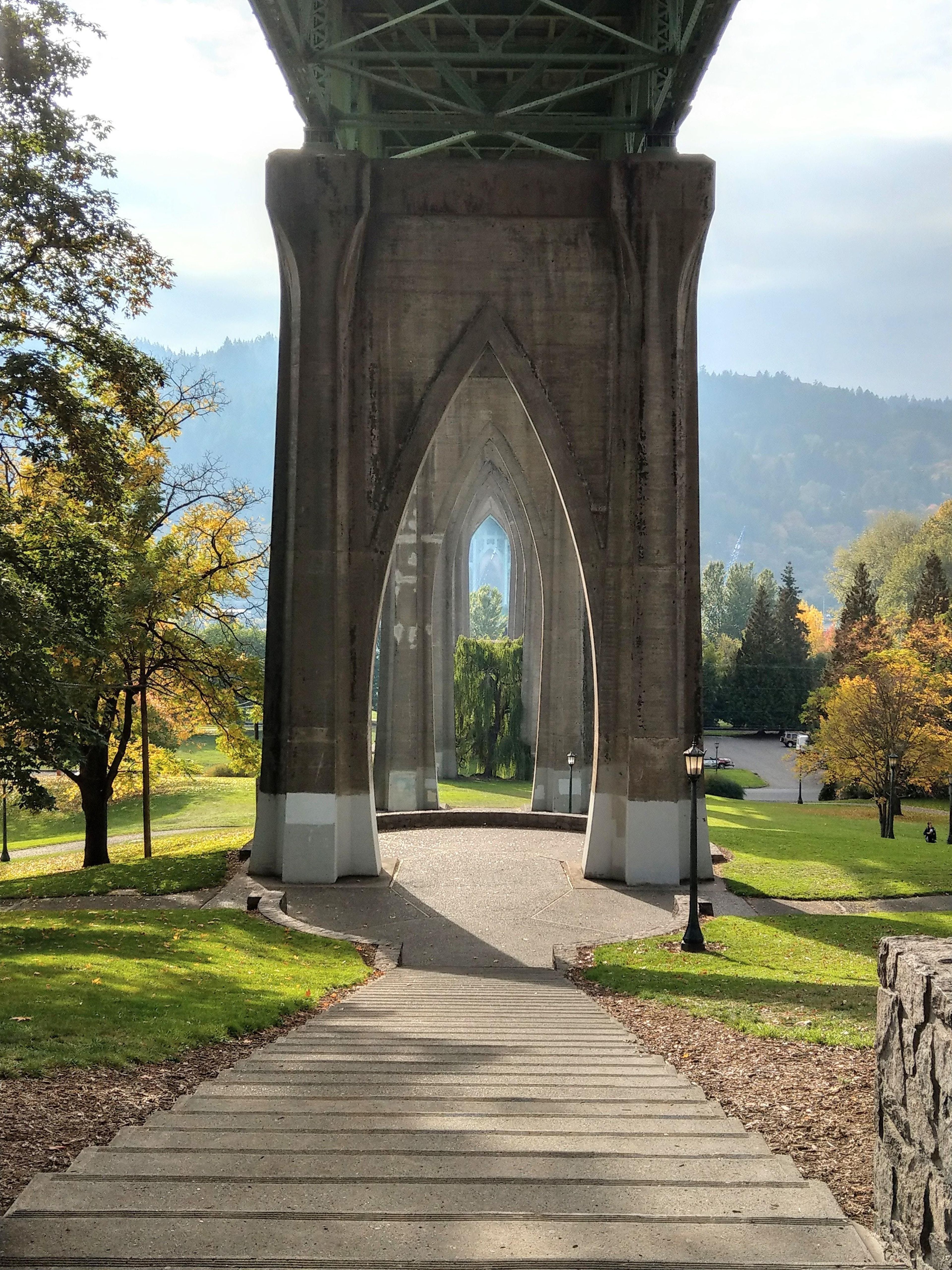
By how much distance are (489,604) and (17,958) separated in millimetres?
133106

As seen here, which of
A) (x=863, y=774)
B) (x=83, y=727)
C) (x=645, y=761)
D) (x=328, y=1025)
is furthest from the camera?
(x=863, y=774)

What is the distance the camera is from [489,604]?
143 metres

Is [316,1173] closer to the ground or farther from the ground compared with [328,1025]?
farther from the ground

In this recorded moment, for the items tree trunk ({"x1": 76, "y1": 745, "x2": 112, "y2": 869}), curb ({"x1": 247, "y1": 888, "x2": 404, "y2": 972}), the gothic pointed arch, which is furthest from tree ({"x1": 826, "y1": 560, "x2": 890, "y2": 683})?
curb ({"x1": 247, "y1": 888, "x2": 404, "y2": 972})

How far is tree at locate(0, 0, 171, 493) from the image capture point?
11.7 m

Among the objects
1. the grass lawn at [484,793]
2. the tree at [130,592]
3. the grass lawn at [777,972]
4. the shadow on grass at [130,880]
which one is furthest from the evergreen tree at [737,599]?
the grass lawn at [777,972]

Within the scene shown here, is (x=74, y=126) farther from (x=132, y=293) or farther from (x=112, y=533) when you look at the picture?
(x=112, y=533)

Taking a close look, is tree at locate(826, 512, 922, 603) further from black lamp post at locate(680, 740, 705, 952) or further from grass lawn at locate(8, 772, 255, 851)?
black lamp post at locate(680, 740, 705, 952)

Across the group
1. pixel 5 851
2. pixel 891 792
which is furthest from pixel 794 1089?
pixel 5 851

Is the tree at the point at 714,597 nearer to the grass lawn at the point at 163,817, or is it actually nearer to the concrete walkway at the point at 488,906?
the grass lawn at the point at 163,817

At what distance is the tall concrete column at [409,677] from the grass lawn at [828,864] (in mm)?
8870

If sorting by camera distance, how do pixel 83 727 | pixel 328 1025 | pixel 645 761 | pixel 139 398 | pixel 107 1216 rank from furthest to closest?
pixel 645 761
pixel 139 398
pixel 83 727
pixel 328 1025
pixel 107 1216

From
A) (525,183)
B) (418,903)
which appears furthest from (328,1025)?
(525,183)

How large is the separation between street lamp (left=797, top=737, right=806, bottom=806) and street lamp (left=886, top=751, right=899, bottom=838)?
9.49 metres
